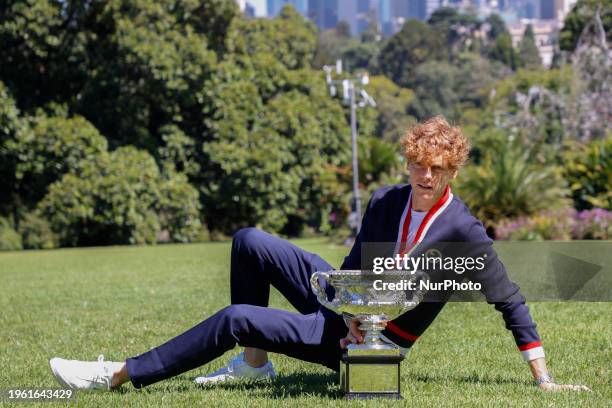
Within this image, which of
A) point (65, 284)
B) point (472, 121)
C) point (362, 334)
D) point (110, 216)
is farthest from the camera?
point (472, 121)

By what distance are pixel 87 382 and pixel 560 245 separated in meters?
14.4

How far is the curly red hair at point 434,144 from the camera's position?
4984mm

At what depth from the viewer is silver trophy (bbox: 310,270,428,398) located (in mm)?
4773

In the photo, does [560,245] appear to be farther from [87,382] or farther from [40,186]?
[40,186]

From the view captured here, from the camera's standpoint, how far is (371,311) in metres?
4.85

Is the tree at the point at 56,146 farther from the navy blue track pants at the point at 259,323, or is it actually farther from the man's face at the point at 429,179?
the man's face at the point at 429,179

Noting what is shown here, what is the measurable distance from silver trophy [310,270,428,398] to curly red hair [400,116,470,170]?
1.89 feet

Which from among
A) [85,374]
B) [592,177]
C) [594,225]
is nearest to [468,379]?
[85,374]

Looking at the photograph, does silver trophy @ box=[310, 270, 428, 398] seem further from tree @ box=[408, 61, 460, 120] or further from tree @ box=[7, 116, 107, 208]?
tree @ box=[408, 61, 460, 120]

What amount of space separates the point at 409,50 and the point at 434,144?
106 m

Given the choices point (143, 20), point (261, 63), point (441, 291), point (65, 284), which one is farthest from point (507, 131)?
point (441, 291)

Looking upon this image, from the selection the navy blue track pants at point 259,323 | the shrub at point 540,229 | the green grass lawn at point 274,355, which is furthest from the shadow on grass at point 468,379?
the shrub at point 540,229

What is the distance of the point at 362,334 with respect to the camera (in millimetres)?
4945

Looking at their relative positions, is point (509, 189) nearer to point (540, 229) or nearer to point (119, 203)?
point (540, 229)
